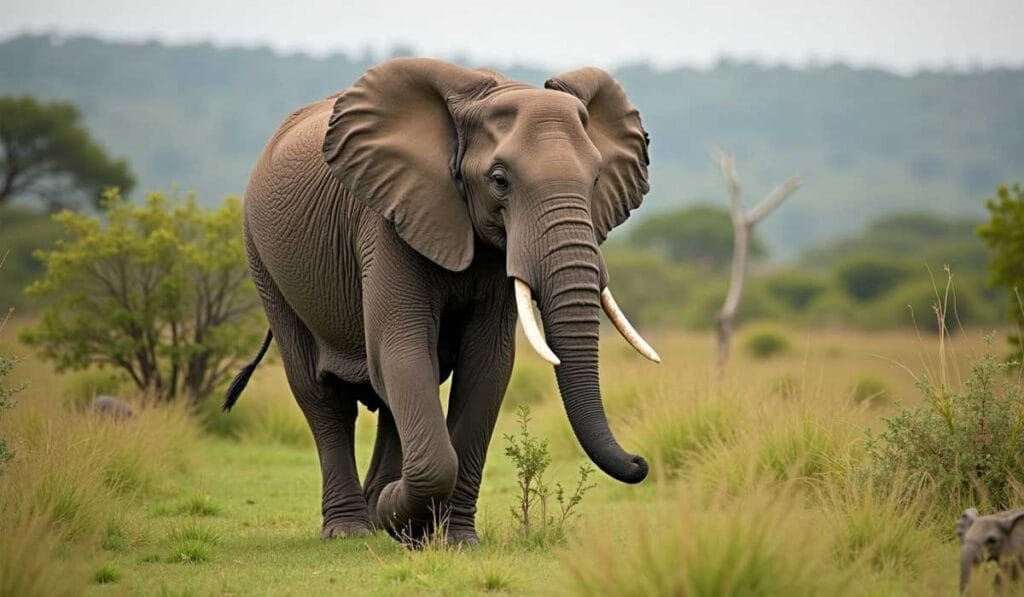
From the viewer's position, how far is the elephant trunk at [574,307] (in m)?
7.59

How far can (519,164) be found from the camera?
7832 millimetres

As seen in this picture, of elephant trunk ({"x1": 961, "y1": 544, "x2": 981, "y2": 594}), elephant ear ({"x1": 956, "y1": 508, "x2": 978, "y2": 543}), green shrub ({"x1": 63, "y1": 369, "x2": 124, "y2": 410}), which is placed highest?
green shrub ({"x1": 63, "y1": 369, "x2": 124, "y2": 410})

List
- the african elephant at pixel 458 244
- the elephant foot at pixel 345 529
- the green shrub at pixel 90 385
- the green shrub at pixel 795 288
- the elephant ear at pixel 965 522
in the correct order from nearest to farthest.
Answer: the elephant ear at pixel 965 522, the african elephant at pixel 458 244, the elephant foot at pixel 345 529, the green shrub at pixel 90 385, the green shrub at pixel 795 288

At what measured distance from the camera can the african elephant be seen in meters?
7.70

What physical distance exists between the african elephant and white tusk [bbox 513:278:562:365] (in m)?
0.01

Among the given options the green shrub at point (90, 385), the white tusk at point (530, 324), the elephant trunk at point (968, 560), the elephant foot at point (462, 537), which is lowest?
the elephant foot at point (462, 537)

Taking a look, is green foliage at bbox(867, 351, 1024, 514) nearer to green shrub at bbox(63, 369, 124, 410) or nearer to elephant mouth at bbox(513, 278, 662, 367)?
elephant mouth at bbox(513, 278, 662, 367)

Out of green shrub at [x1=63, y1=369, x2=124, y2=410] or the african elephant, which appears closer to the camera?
the african elephant

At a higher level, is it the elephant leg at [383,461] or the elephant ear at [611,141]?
the elephant ear at [611,141]

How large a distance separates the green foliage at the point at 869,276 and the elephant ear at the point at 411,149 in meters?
65.0

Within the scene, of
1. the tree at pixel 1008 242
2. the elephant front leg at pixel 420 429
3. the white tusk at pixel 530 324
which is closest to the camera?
the white tusk at pixel 530 324

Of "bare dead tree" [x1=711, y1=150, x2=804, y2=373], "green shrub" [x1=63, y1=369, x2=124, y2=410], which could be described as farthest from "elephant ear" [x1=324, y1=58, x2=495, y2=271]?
"bare dead tree" [x1=711, y1=150, x2=804, y2=373]

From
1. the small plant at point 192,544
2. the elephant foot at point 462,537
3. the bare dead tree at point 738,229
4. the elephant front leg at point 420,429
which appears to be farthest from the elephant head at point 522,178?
the bare dead tree at point 738,229

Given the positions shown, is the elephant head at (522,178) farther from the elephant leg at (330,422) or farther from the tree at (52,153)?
the tree at (52,153)
